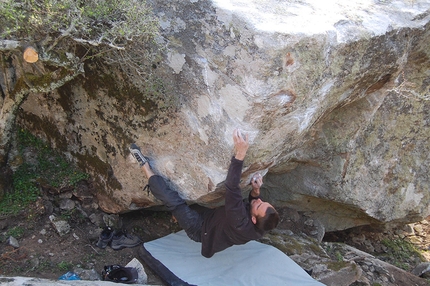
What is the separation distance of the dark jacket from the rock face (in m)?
0.21

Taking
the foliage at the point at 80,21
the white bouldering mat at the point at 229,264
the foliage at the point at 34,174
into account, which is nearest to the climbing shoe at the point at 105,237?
the white bouldering mat at the point at 229,264

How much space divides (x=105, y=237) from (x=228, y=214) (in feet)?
5.37

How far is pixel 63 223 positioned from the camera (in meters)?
5.18

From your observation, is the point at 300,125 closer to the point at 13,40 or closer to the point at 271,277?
the point at 271,277

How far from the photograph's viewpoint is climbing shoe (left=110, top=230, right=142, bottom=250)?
5.33m

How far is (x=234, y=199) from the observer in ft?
15.0

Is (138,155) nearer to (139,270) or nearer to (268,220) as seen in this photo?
(139,270)

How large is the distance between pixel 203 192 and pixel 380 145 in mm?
2997

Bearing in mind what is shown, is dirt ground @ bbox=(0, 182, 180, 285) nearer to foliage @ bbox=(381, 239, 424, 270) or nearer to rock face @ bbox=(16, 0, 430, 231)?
rock face @ bbox=(16, 0, 430, 231)

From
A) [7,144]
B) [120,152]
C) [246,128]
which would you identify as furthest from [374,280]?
[7,144]

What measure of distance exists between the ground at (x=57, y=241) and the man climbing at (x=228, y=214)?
76 cm

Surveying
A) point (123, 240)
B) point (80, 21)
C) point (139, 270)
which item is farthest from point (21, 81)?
point (139, 270)

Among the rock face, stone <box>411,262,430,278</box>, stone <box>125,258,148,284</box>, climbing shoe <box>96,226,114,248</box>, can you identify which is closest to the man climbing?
the rock face

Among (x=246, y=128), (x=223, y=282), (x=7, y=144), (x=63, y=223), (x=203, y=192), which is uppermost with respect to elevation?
(x=246, y=128)
